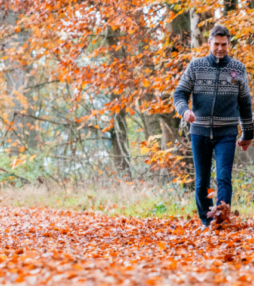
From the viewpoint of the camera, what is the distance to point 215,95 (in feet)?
13.7

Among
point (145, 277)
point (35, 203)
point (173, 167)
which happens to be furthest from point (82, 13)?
point (145, 277)

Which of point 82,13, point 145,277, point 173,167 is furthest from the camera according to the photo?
point 82,13

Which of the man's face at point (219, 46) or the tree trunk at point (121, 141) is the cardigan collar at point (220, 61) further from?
the tree trunk at point (121, 141)

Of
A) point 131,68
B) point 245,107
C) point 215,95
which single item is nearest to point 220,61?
point 215,95

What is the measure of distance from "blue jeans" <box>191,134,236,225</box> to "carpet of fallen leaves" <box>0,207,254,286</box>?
32 cm

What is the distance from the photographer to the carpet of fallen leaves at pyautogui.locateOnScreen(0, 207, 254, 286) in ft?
6.61

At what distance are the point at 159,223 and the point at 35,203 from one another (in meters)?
4.24

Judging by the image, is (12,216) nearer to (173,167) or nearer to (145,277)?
(173,167)

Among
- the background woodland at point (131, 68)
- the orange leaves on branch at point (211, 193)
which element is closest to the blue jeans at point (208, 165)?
the orange leaves on branch at point (211, 193)

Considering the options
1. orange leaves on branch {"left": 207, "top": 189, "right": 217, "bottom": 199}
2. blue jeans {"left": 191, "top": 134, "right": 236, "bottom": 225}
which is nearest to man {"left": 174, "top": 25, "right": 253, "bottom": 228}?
blue jeans {"left": 191, "top": 134, "right": 236, "bottom": 225}

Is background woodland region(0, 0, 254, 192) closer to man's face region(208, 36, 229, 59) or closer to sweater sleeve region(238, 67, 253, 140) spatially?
man's face region(208, 36, 229, 59)

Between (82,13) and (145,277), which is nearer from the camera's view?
(145,277)

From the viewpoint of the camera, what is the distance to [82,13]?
320 inches

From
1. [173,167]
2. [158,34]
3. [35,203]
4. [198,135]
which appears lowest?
[35,203]
